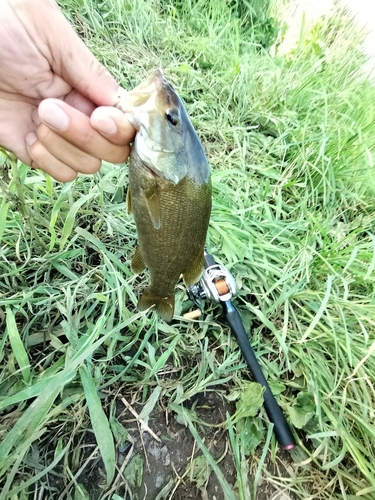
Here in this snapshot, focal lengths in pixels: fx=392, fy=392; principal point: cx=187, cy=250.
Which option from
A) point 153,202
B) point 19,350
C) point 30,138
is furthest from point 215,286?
point 30,138

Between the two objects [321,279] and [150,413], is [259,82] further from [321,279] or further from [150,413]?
[150,413]

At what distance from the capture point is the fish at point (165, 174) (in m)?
1.25

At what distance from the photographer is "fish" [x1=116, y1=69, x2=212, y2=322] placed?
1.25m

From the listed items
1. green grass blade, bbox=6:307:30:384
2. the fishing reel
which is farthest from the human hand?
the fishing reel

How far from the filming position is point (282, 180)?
3018 millimetres

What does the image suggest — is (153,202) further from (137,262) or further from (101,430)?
(101,430)

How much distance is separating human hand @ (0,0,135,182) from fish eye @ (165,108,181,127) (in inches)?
5.3

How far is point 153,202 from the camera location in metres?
1.31

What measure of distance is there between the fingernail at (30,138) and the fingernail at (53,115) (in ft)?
1.01

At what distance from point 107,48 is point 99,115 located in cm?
255

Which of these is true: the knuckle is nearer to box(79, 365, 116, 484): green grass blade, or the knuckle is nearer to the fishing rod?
the fishing rod

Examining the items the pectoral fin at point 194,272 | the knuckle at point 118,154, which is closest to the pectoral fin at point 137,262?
the pectoral fin at point 194,272

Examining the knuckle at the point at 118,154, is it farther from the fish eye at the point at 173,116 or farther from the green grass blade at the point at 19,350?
the green grass blade at the point at 19,350

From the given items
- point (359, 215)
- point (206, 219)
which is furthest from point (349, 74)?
point (206, 219)
